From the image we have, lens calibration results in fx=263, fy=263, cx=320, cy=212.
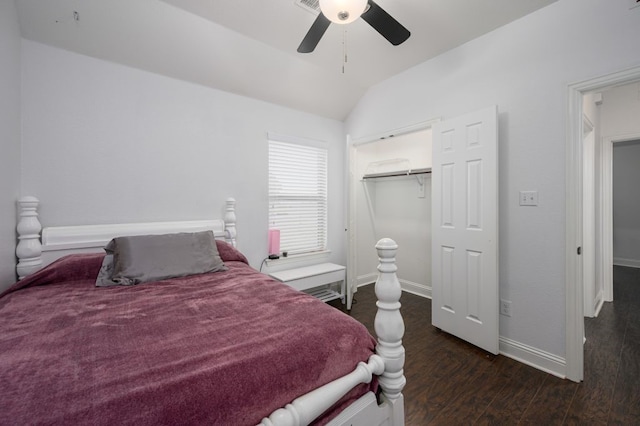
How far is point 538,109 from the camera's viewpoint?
2.02 meters

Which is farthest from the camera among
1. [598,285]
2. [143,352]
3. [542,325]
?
[598,285]

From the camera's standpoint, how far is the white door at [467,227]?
215 centimetres

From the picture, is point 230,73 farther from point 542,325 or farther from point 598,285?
point 598,285

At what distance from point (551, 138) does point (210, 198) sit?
298 cm

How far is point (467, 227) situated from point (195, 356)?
2.28m

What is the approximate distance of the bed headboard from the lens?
1.86 meters

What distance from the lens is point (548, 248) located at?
1.98m

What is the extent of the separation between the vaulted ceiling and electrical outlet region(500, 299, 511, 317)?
230cm

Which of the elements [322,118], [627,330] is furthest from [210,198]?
[627,330]

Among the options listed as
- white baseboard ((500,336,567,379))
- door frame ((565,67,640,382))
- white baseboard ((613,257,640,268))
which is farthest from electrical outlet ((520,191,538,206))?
white baseboard ((613,257,640,268))

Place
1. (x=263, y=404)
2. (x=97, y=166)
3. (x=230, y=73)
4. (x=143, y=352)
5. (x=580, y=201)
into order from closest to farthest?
(x=263, y=404) → (x=143, y=352) → (x=580, y=201) → (x=97, y=166) → (x=230, y=73)

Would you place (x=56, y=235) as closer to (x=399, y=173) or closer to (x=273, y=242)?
(x=273, y=242)

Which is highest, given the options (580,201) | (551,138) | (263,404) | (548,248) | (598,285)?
(551,138)

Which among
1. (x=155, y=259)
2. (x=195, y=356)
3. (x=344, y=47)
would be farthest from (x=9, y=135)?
(x=344, y=47)
